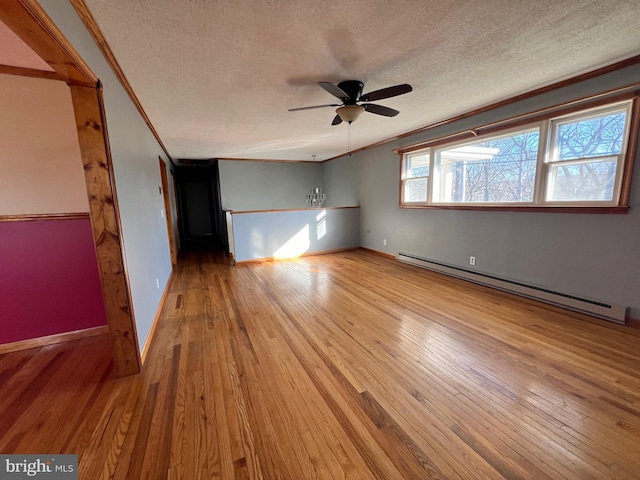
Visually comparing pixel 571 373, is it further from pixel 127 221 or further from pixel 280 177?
pixel 280 177

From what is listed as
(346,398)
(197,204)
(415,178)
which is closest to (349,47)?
(346,398)

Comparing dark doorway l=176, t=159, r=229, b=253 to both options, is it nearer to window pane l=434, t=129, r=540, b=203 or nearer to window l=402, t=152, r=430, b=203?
window l=402, t=152, r=430, b=203

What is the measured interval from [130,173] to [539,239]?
4.20 m

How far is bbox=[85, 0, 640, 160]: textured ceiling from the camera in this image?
5.00 feet

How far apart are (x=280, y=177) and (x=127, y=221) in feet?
18.1

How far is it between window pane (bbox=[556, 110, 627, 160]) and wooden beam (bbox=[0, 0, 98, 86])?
159 inches

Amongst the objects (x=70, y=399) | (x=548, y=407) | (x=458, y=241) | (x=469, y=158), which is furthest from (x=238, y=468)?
(x=469, y=158)

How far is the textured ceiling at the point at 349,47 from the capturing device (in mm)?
1524

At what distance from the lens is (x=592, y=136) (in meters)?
2.53

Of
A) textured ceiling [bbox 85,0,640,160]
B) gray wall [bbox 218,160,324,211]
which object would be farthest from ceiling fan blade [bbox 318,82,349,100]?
gray wall [bbox 218,160,324,211]

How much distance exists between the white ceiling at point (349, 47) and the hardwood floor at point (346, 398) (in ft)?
7.48

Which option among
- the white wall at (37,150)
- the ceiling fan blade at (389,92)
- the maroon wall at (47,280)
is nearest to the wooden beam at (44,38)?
the white wall at (37,150)

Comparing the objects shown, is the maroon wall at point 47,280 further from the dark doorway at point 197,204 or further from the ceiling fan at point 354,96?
the dark doorway at point 197,204

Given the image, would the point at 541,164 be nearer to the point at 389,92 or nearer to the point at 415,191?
the point at 415,191
